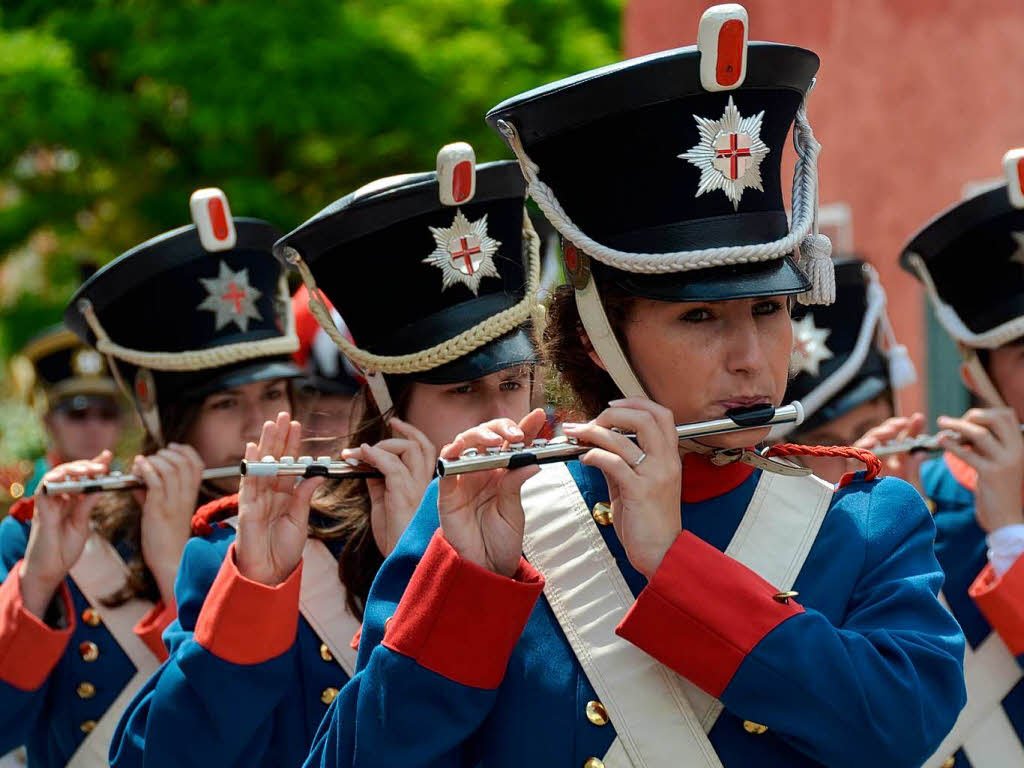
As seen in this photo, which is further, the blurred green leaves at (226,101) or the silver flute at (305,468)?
the blurred green leaves at (226,101)

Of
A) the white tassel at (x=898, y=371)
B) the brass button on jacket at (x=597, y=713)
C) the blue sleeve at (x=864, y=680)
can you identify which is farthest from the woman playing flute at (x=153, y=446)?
the blue sleeve at (x=864, y=680)

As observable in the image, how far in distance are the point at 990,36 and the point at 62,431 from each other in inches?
276

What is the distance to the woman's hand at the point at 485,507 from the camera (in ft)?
8.26

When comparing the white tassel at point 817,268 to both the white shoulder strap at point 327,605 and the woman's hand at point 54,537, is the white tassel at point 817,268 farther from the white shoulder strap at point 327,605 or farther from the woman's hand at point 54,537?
the woman's hand at point 54,537

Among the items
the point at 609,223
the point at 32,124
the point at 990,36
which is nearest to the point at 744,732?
the point at 609,223

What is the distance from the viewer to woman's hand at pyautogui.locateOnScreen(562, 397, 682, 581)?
2350 millimetres

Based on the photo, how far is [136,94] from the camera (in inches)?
535

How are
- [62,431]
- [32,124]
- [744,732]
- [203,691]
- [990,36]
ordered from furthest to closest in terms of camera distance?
[32,124] < [990,36] < [62,431] < [203,691] < [744,732]

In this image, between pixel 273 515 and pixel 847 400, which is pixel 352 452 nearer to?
pixel 273 515

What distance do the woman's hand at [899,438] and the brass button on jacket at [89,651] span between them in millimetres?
2243

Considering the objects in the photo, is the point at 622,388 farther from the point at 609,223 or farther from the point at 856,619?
the point at 856,619

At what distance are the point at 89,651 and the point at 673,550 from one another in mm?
2522

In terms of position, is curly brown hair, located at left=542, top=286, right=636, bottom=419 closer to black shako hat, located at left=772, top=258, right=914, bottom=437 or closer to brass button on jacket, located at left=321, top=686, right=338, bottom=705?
brass button on jacket, located at left=321, top=686, right=338, bottom=705

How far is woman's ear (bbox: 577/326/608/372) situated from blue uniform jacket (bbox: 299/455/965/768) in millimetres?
236
